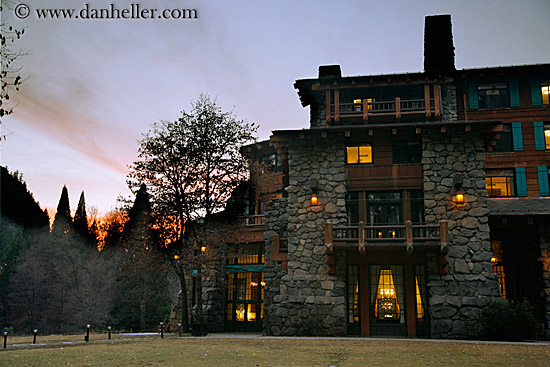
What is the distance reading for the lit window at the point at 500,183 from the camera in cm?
2538

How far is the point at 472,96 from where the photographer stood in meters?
25.7

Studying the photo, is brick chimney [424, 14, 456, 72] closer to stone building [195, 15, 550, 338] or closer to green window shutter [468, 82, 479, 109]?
green window shutter [468, 82, 479, 109]

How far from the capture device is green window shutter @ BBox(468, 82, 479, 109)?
25.7 metres

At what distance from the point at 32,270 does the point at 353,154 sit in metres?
27.2

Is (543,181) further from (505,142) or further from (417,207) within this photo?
(417,207)

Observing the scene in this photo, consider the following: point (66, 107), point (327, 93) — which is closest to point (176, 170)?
point (66, 107)

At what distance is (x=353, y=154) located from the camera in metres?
21.7

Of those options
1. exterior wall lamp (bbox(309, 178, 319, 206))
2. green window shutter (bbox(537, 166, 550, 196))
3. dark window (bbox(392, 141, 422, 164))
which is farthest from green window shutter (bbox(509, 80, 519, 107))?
exterior wall lamp (bbox(309, 178, 319, 206))

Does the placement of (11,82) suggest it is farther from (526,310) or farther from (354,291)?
(526,310)

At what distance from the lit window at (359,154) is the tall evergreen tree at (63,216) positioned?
97.7 feet

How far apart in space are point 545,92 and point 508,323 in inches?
526

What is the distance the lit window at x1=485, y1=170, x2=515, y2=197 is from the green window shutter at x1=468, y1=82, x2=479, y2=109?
3.47m

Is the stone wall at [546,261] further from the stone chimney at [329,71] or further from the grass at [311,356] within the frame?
the stone chimney at [329,71]

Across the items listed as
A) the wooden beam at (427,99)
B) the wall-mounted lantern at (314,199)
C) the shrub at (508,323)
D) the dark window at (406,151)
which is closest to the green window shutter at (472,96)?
the wooden beam at (427,99)
